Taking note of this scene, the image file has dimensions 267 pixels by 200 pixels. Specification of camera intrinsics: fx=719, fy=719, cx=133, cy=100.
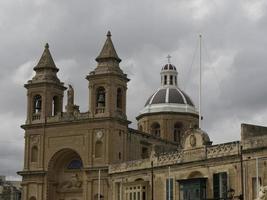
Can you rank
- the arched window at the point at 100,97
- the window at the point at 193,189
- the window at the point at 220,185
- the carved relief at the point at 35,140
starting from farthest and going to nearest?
the carved relief at the point at 35,140, the arched window at the point at 100,97, the window at the point at 193,189, the window at the point at 220,185

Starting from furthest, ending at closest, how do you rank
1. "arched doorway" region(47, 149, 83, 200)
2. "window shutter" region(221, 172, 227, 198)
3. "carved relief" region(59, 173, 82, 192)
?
"arched doorway" region(47, 149, 83, 200), "carved relief" region(59, 173, 82, 192), "window shutter" region(221, 172, 227, 198)

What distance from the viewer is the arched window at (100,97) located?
81.4m

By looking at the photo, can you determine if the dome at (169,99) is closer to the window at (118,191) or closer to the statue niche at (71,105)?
the statue niche at (71,105)

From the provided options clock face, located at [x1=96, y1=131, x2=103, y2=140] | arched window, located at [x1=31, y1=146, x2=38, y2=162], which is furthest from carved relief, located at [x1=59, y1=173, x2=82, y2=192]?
clock face, located at [x1=96, y1=131, x2=103, y2=140]

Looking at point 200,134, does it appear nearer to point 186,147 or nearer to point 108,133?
point 186,147

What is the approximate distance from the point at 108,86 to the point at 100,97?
204cm

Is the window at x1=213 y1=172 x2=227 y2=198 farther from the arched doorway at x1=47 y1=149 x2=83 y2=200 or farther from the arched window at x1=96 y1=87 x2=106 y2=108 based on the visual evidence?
the arched doorway at x1=47 y1=149 x2=83 y2=200

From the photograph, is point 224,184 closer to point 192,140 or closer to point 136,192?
point 192,140

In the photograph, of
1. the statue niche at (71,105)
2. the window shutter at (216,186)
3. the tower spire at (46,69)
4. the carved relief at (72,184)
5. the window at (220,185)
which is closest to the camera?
the window at (220,185)

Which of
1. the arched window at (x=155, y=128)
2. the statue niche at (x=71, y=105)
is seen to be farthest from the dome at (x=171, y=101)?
the statue niche at (x=71, y=105)

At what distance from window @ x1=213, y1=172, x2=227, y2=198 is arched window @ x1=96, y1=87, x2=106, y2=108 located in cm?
2130

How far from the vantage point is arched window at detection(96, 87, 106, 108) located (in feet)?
267

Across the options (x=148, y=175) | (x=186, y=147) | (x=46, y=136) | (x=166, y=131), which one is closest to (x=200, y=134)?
(x=186, y=147)

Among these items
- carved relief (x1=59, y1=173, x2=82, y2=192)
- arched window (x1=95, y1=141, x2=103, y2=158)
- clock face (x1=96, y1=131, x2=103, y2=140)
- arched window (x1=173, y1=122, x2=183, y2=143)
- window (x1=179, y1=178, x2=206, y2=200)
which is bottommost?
window (x1=179, y1=178, x2=206, y2=200)
